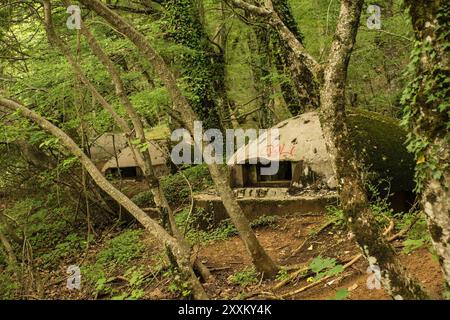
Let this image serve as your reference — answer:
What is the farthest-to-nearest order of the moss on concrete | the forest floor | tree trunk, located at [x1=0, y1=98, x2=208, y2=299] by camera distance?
the moss on concrete < tree trunk, located at [x1=0, y1=98, x2=208, y2=299] < the forest floor

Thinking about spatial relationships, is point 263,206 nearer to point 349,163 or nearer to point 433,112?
point 349,163

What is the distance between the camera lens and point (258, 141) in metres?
9.29

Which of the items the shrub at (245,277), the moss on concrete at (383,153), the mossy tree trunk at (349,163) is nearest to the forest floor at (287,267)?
the shrub at (245,277)

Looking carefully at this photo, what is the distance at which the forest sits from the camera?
3.92 meters

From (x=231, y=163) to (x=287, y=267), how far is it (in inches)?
140

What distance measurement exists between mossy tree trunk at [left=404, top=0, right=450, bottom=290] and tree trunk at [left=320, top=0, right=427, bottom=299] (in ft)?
1.32

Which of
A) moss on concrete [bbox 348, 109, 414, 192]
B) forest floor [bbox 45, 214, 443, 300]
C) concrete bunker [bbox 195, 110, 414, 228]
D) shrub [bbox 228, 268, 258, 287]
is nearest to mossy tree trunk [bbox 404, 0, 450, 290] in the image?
forest floor [bbox 45, 214, 443, 300]

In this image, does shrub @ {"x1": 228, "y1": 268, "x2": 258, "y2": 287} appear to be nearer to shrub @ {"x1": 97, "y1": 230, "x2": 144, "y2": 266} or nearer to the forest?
Answer: the forest

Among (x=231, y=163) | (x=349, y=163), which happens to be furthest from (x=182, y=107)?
(x=231, y=163)

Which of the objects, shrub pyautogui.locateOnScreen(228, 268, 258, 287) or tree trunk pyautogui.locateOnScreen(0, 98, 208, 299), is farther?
shrub pyautogui.locateOnScreen(228, 268, 258, 287)

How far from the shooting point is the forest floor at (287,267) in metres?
4.86

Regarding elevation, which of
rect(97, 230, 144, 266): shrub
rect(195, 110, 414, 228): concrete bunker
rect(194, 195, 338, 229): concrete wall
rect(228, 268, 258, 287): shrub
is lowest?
rect(97, 230, 144, 266): shrub
